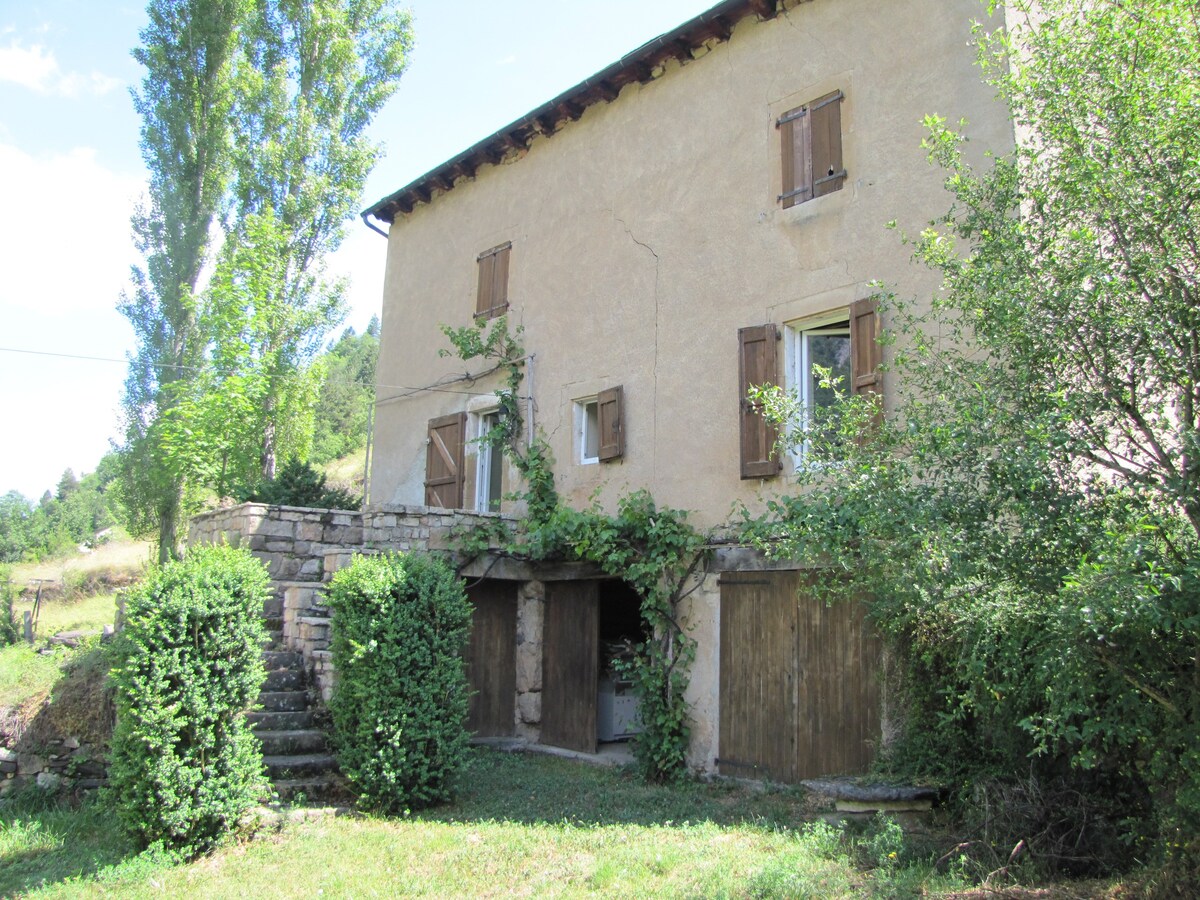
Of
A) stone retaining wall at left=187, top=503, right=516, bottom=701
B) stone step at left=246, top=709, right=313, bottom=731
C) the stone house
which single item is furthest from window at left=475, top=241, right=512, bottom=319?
stone step at left=246, top=709, right=313, bottom=731

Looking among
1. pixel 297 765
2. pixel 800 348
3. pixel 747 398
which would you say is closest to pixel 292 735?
pixel 297 765

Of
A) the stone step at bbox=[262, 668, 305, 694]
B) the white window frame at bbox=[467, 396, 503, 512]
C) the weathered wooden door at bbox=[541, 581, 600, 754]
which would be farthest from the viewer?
the white window frame at bbox=[467, 396, 503, 512]

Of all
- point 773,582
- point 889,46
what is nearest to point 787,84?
point 889,46

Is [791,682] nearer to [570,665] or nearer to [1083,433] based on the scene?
[570,665]

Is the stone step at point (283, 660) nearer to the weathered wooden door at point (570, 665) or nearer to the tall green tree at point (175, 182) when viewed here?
the weathered wooden door at point (570, 665)

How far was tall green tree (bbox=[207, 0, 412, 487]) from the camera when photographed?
46.6ft

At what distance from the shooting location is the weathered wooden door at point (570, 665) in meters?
10.1

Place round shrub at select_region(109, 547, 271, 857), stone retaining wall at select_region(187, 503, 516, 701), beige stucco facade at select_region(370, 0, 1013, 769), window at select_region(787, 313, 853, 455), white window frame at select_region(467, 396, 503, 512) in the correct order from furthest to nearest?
white window frame at select_region(467, 396, 503, 512)
stone retaining wall at select_region(187, 503, 516, 701)
window at select_region(787, 313, 853, 455)
beige stucco facade at select_region(370, 0, 1013, 769)
round shrub at select_region(109, 547, 271, 857)

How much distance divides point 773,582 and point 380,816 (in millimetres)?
3888

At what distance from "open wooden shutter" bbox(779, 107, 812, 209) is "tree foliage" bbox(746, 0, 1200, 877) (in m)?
3.36

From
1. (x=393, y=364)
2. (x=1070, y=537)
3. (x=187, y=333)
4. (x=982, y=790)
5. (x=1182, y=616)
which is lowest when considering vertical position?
(x=982, y=790)

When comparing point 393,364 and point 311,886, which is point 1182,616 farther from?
point 393,364

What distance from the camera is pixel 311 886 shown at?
553cm

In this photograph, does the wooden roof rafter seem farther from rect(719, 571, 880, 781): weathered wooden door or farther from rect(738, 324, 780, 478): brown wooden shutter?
rect(719, 571, 880, 781): weathered wooden door
